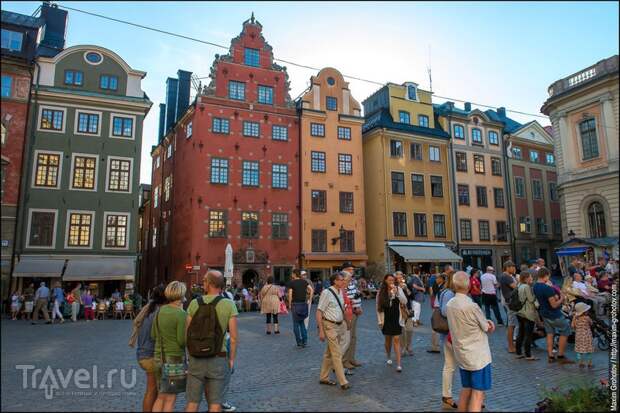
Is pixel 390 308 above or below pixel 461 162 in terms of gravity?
below

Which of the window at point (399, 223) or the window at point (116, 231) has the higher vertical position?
the window at point (399, 223)

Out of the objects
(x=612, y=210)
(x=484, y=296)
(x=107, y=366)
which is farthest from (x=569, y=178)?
(x=107, y=366)

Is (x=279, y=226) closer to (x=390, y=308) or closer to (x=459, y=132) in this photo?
(x=459, y=132)

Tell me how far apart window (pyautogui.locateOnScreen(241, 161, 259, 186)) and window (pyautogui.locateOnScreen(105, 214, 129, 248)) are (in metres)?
7.88

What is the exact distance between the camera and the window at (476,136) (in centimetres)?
3941

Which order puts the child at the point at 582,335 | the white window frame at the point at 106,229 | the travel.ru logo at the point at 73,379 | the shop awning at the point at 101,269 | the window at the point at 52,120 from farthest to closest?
the white window frame at the point at 106,229 < the shop awning at the point at 101,269 < the window at the point at 52,120 < the child at the point at 582,335 < the travel.ru logo at the point at 73,379

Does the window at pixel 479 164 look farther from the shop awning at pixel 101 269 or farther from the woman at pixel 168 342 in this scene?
the woman at pixel 168 342

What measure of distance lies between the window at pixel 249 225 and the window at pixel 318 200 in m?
4.49

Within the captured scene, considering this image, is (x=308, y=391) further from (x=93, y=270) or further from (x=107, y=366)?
(x=93, y=270)

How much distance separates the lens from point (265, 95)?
3148 centimetres

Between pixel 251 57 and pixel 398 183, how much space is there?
14.7 metres

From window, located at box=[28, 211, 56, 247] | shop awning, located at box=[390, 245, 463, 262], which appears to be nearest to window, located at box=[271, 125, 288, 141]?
shop awning, located at box=[390, 245, 463, 262]

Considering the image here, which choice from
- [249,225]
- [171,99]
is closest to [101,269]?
[249,225]

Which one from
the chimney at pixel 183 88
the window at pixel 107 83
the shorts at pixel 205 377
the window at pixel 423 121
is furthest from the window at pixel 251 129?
the shorts at pixel 205 377
